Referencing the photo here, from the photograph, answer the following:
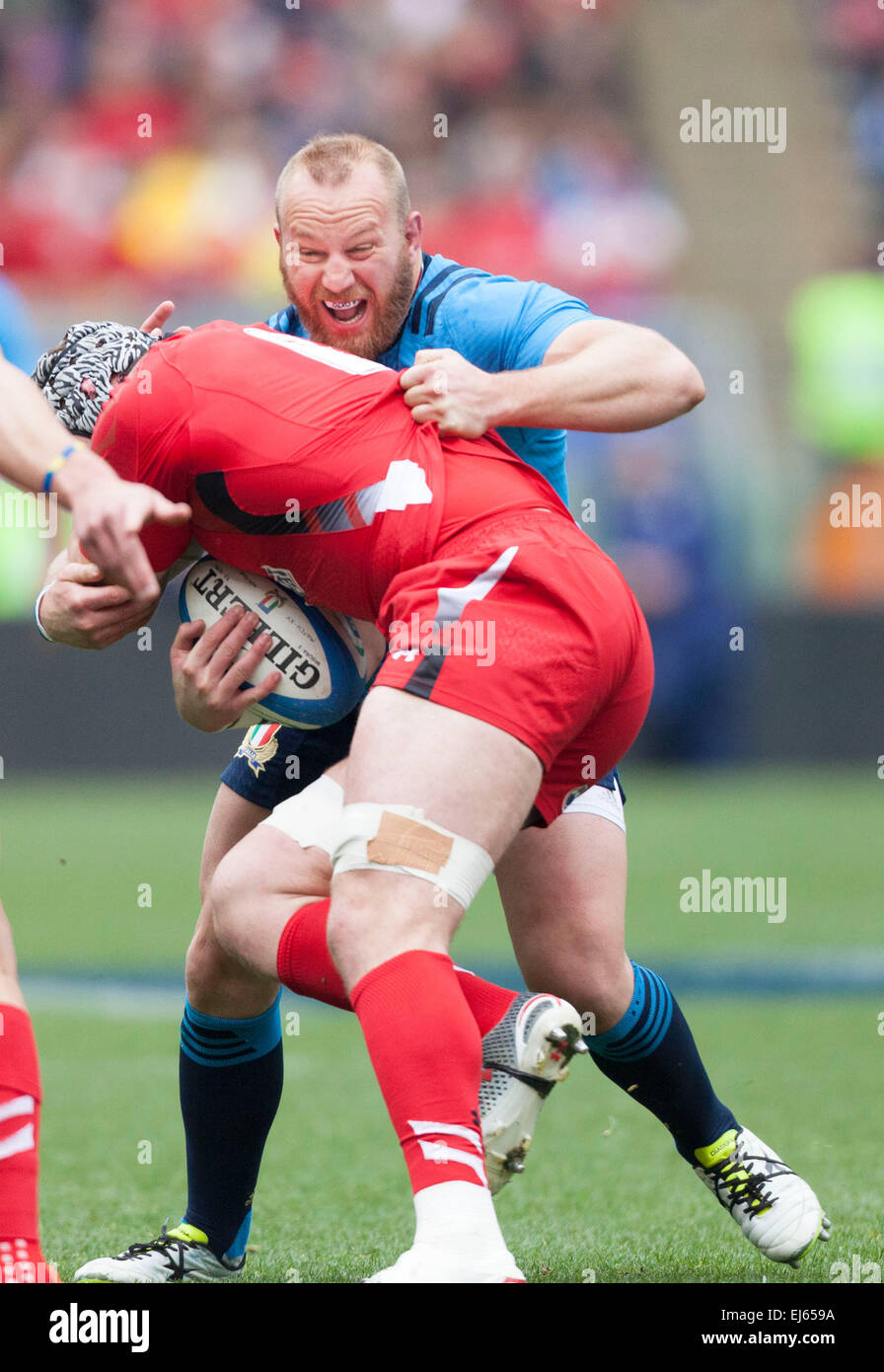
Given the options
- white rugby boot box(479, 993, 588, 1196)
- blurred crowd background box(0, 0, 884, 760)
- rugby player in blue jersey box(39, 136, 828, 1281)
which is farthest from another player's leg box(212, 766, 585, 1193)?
blurred crowd background box(0, 0, 884, 760)

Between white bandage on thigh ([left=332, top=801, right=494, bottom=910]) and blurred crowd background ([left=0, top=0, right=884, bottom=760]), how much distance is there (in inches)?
397

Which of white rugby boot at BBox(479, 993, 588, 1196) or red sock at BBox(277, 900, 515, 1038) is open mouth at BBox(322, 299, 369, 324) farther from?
white rugby boot at BBox(479, 993, 588, 1196)

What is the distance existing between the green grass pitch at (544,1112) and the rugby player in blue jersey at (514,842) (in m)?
0.18

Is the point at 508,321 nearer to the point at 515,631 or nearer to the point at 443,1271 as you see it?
the point at 515,631

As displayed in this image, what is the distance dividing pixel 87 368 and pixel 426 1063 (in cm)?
148

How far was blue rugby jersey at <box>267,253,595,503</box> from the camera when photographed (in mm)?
3346

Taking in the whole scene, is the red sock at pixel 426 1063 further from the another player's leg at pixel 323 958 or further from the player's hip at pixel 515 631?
the player's hip at pixel 515 631

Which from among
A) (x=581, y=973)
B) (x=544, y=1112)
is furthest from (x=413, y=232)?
(x=544, y=1112)

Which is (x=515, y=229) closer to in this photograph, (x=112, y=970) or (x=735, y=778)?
(x=735, y=778)

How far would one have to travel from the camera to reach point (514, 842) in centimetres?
365

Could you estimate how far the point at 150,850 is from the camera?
408 inches

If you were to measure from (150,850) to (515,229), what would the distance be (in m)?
6.58

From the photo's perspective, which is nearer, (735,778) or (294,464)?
(294,464)

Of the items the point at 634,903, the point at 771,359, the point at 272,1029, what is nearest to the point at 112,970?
the point at 634,903
